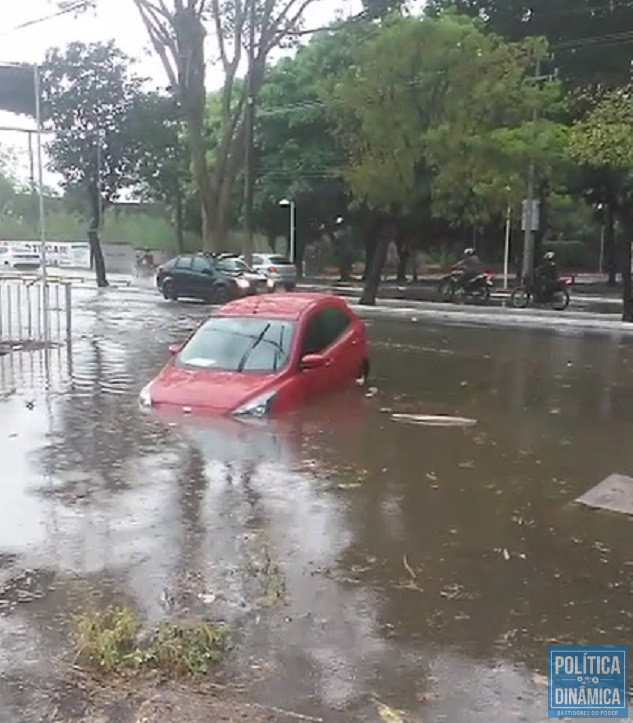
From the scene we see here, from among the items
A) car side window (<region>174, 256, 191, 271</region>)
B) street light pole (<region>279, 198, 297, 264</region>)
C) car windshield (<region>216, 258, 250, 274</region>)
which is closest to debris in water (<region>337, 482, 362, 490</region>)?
car windshield (<region>216, 258, 250, 274</region>)

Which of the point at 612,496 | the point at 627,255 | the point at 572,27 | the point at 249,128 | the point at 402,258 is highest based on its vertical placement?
the point at 572,27

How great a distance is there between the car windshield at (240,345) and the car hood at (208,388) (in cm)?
15

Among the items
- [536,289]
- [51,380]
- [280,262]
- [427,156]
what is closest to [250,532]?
[51,380]

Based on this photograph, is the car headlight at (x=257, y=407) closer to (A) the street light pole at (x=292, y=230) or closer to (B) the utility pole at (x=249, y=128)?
(B) the utility pole at (x=249, y=128)

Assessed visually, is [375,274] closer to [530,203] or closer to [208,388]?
[530,203]

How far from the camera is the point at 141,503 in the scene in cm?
739

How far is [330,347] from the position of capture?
1223cm

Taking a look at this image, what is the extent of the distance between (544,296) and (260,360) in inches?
747

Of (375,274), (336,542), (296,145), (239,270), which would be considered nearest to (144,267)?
(296,145)

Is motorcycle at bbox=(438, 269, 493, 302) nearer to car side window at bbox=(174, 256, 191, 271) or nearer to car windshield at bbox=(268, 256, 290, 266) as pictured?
car side window at bbox=(174, 256, 191, 271)

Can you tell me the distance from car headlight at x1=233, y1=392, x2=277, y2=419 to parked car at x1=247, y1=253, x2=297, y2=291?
86.3 ft

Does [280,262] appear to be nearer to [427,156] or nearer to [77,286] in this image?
[77,286]

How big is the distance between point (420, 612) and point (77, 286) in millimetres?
35719

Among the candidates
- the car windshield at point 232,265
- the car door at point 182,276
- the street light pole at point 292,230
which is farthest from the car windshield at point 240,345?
the street light pole at point 292,230
